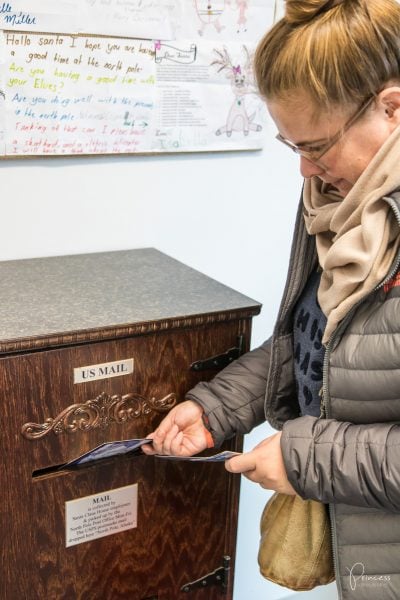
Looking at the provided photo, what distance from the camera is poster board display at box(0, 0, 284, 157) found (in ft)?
4.75

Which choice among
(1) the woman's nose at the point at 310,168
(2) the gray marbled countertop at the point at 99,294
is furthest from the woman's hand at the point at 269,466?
(1) the woman's nose at the point at 310,168

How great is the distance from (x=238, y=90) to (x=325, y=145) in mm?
751

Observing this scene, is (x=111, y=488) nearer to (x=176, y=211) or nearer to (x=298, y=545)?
(x=298, y=545)

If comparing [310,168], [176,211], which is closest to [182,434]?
[310,168]

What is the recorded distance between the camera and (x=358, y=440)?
1.04 m

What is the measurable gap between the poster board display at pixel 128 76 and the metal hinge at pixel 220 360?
1.78 feet

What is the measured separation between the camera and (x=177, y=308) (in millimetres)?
1277

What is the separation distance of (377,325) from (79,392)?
0.49m

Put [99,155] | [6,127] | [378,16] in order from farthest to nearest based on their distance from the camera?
1. [99,155]
2. [6,127]
3. [378,16]

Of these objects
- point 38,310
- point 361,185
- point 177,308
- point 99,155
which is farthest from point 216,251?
point 361,185

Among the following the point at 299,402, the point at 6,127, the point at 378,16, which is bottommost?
the point at 299,402

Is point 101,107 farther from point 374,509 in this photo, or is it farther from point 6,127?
point 374,509

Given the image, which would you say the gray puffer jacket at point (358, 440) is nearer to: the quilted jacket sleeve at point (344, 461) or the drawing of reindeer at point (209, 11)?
the quilted jacket sleeve at point (344, 461)

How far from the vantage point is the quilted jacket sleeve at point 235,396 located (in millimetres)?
1302
